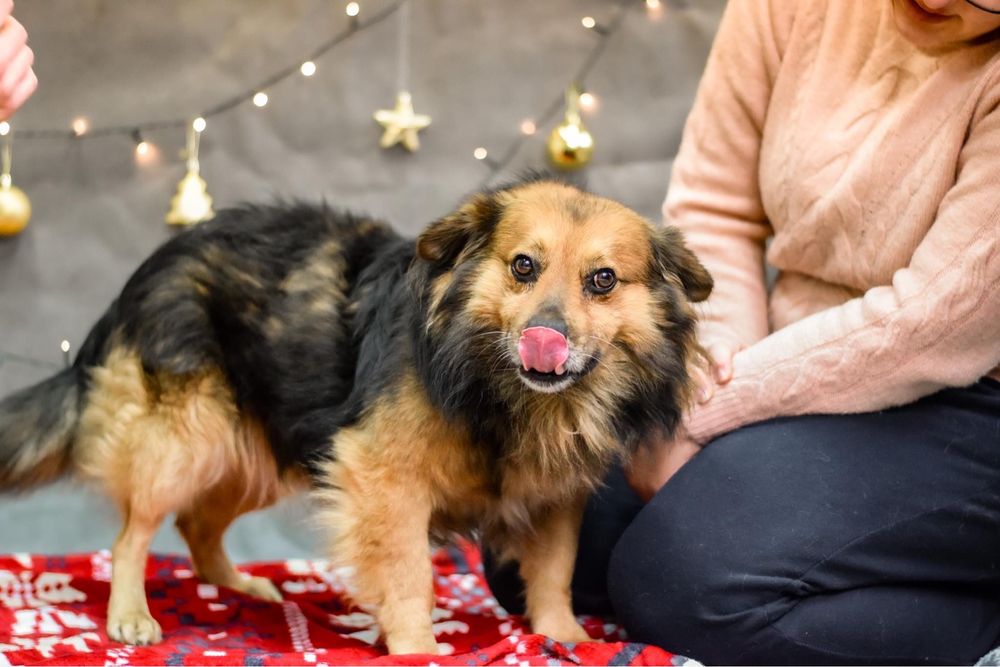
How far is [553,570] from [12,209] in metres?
1.87

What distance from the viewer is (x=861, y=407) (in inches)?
77.5

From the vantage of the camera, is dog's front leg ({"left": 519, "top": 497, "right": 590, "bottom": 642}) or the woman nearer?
the woman

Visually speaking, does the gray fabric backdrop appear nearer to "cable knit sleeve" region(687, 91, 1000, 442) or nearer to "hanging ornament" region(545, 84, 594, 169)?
"hanging ornament" region(545, 84, 594, 169)

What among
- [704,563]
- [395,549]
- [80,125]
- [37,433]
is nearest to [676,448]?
[704,563]

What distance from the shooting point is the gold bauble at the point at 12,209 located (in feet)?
9.66

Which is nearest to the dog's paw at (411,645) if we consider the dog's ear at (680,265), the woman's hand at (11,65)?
the dog's ear at (680,265)

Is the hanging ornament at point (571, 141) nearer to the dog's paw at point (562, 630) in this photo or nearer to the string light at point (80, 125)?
the string light at point (80, 125)

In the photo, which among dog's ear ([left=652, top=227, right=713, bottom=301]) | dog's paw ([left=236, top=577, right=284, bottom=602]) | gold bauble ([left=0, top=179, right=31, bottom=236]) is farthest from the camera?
gold bauble ([left=0, top=179, right=31, bottom=236])

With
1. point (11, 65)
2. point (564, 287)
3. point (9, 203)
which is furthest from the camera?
point (9, 203)

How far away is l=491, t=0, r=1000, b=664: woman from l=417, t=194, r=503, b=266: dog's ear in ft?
1.77

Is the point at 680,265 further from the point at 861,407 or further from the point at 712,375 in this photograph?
the point at 861,407

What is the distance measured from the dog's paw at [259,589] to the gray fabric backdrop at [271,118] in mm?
648

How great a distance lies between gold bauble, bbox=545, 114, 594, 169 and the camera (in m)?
3.14

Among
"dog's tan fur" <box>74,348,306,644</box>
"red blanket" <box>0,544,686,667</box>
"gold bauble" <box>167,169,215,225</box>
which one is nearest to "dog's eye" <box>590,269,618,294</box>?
"red blanket" <box>0,544,686,667</box>
